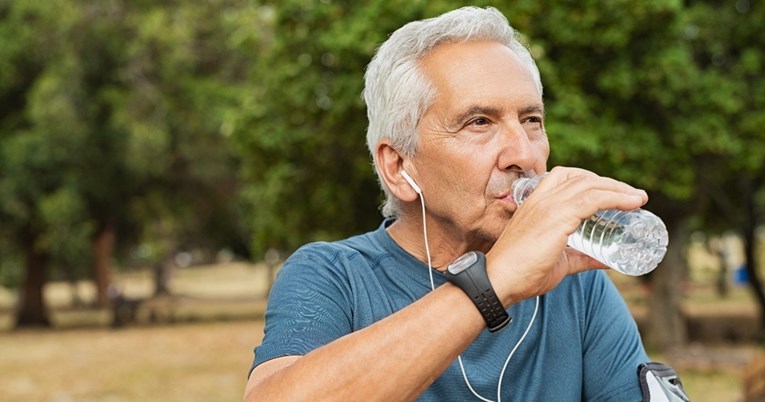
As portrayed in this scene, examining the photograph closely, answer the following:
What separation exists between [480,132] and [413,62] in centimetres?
23

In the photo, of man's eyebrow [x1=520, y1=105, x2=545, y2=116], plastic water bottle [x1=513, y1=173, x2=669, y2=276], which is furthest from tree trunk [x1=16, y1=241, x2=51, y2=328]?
plastic water bottle [x1=513, y1=173, x2=669, y2=276]

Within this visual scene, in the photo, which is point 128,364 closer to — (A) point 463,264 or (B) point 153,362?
(B) point 153,362

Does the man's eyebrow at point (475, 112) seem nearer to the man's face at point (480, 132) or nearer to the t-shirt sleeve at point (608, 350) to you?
the man's face at point (480, 132)

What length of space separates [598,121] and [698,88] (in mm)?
1916

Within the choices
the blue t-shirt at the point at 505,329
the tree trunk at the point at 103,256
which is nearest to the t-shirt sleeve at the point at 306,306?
the blue t-shirt at the point at 505,329

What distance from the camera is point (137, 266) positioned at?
8988cm

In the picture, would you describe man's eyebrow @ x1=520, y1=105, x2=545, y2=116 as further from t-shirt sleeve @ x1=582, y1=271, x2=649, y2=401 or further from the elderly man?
t-shirt sleeve @ x1=582, y1=271, x2=649, y2=401

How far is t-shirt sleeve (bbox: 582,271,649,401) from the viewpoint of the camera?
7.30 ft

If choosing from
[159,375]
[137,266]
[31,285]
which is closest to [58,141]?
→ [31,285]

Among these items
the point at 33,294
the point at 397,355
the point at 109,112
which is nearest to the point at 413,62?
the point at 397,355

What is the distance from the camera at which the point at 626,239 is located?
5.90ft

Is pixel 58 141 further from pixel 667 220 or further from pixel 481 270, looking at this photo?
pixel 481 270

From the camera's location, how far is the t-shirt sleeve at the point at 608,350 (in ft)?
7.30

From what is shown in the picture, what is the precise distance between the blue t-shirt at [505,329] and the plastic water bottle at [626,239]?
42 cm
